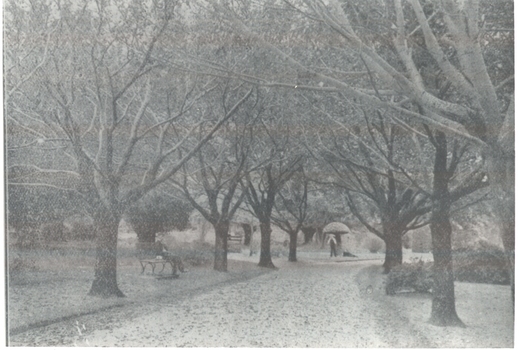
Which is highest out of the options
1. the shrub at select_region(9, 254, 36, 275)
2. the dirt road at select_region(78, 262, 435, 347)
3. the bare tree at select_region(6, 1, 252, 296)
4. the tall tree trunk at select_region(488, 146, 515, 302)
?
the bare tree at select_region(6, 1, 252, 296)

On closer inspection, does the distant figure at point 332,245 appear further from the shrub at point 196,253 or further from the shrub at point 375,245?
the shrub at point 196,253

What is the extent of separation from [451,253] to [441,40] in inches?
81.7

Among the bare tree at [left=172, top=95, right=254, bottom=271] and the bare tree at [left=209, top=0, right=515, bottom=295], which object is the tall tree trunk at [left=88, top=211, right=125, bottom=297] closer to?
the bare tree at [left=172, top=95, right=254, bottom=271]

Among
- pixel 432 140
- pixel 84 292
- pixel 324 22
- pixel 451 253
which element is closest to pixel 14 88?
pixel 84 292

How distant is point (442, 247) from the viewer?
5562mm

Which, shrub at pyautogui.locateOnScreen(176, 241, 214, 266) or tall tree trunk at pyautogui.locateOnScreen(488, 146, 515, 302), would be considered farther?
shrub at pyautogui.locateOnScreen(176, 241, 214, 266)

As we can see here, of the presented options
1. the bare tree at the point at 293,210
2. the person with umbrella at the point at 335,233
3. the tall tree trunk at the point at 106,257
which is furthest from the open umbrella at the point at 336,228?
the tall tree trunk at the point at 106,257

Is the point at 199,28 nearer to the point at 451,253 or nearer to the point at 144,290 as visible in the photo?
the point at 144,290

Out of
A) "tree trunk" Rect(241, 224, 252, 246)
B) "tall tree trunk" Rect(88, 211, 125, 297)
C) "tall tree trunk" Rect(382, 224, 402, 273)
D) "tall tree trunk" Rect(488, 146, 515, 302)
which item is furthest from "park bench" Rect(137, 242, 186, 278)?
"tall tree trunk" Rect(488, 146, 515, 302)

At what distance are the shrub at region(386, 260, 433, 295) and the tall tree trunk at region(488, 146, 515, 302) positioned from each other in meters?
0.76

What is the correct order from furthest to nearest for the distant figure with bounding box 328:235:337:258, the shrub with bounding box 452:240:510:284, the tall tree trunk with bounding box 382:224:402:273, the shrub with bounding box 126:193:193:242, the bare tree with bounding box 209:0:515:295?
the shrub with bounding box 126:193:193:242 → the distant figure with bounding box 328:235:337:258 → the tall tree trunk with bounding box 382:224:402:273 → the shrub with bounding box 452:240:510:284 → the bare tree with bounding box 209:0:515:295

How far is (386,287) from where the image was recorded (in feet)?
18.5

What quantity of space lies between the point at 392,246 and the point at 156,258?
94.8 inches

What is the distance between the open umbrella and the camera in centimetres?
576
